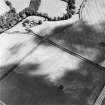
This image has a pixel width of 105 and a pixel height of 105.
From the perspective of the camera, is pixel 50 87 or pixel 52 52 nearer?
pixel 50 87

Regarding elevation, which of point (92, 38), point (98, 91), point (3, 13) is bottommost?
point (98, 91)

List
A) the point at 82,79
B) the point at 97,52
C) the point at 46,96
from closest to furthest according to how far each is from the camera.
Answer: the point at 46,96 < the point at 82,79 < the point at 97,52

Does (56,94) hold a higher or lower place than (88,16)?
lower

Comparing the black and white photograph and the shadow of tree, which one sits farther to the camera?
the black and white photograph

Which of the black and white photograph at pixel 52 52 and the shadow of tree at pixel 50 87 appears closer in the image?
the shadow of tree at pixel 50 87

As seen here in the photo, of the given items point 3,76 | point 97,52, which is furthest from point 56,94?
point 97,52

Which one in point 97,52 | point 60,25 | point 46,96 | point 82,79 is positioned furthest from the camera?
point 60,25

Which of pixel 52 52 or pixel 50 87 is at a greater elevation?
pixel 52 52

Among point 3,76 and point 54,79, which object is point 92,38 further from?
point 3,76
